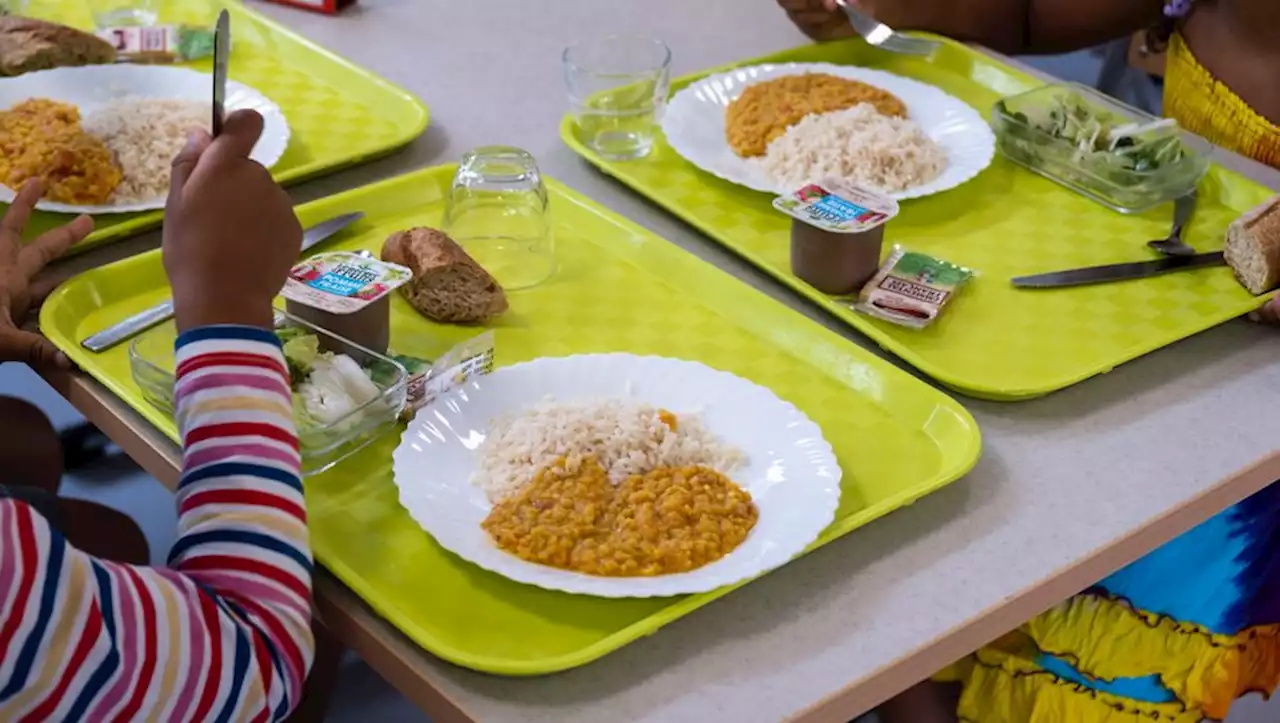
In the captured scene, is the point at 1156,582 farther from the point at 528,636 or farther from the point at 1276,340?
the point at 528,636

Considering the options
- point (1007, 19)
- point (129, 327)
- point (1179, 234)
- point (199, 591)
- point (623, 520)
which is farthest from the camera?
point (1007, 19)

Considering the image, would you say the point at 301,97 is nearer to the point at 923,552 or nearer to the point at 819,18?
the point at 819,18

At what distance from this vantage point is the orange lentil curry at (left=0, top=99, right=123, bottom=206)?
1.42 metres

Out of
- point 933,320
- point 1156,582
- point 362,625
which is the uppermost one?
point 933,320

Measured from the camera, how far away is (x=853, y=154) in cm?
155

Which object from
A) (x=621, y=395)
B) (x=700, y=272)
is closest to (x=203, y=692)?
(x=621, y=395)

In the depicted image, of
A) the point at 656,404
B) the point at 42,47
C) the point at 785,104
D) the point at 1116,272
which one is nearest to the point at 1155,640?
the point at 1116,272

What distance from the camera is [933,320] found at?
1.31 metres

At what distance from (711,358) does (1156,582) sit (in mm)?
520

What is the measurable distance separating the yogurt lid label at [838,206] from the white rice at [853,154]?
116 millimetres

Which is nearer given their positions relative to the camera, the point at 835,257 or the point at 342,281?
the point at 342,281

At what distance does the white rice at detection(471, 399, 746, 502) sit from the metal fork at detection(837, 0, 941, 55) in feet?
3.09

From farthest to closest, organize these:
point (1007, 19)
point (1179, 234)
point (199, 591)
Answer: point (1007, 19) → point (1179, 234) → point (199, 591)

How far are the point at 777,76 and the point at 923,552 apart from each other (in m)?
0.92
